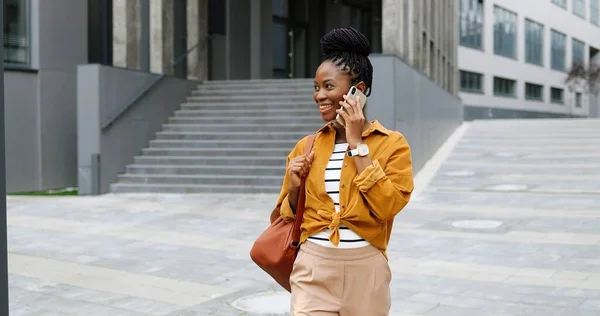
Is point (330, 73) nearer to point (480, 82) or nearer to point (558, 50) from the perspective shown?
point (480, 82)

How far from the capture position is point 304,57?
2956cm

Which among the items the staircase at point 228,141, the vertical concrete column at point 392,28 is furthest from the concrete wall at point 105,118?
the vertical concrete column at point 392,28

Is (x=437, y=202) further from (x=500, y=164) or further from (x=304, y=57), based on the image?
(x=304, y=57)

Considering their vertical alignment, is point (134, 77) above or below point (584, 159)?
above

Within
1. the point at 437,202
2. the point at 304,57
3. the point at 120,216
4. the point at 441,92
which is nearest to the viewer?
the point at 120,216

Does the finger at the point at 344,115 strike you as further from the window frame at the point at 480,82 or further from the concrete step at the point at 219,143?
the window frame at the point at 480,82

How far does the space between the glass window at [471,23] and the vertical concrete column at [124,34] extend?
30315 mm

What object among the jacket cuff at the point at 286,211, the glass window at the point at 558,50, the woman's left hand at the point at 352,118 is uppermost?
the glass window at the point at 558,50

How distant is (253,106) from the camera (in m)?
18.6

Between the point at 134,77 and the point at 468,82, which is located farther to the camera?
the point at 468,82

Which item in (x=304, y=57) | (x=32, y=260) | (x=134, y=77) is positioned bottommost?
(x=32, y=260)

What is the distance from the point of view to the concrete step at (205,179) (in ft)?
49.9

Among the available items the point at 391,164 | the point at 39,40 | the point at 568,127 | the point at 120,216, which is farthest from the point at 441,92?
the point at 391,164

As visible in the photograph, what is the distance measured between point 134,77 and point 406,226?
863 centimetres
